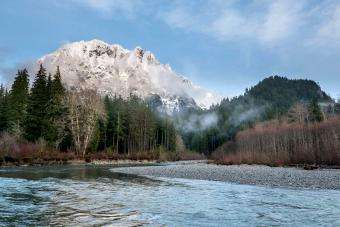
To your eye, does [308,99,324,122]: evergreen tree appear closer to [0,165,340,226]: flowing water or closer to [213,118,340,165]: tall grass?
[213,118,340,165]: tall grass

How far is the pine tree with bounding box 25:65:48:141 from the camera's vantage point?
74.2 m

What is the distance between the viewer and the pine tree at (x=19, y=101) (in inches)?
2899

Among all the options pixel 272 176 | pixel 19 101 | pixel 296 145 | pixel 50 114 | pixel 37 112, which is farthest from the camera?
pixel 296 145

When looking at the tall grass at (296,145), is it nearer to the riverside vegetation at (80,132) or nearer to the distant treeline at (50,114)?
the riverside vegetation at (80,132)

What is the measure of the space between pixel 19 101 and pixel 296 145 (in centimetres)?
5878

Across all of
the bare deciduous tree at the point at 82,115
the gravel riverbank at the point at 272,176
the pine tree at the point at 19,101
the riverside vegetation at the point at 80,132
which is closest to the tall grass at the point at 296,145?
the riverside vegetation at the point at 80,132

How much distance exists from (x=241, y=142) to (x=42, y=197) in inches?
4367

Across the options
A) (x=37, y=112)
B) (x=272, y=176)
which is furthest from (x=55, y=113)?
(x=272, y=176)

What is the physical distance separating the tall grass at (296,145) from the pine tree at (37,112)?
36271mm

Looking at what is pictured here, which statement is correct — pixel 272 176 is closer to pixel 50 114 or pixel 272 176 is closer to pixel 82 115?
pixel 82 115

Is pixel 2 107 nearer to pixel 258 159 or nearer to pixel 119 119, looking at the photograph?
pixel 119 119

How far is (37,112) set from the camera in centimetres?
7569

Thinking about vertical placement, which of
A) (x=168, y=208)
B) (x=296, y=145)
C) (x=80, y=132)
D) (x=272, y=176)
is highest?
(x=80, y=132)

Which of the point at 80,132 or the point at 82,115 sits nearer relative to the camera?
the point at 82,115
